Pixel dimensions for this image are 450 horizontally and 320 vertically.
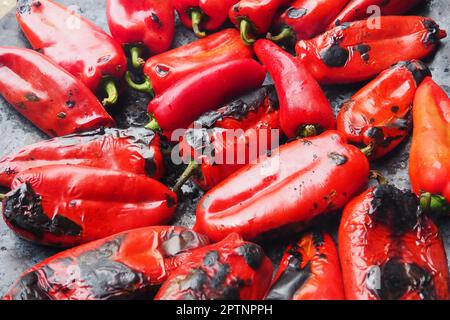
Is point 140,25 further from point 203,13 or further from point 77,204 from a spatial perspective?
point 77,204

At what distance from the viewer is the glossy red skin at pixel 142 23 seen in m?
2.85

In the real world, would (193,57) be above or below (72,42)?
below

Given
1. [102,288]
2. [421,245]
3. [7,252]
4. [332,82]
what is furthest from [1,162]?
[421,245]

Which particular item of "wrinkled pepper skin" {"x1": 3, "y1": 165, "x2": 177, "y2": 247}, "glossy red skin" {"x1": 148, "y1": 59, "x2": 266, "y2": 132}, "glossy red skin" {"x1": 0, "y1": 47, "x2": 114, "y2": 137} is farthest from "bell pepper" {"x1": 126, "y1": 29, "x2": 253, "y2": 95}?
"wrinkled pepper skin" {"x1": 3, "y1": 165, "x2": 177, "y2": 247}

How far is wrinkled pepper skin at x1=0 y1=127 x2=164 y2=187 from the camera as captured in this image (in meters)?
2.41

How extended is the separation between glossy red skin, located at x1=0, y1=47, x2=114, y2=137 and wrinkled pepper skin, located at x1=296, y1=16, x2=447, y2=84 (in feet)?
3.22

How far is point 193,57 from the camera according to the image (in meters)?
2.78

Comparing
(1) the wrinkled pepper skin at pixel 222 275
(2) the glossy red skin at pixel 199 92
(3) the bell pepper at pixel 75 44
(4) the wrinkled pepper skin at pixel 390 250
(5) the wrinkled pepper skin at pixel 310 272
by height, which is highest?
(3) the bell pepper at pixel 75 44

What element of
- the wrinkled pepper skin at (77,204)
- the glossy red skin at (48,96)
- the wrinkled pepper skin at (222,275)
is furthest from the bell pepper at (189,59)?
the wrinkled pepper skin at (222,275)

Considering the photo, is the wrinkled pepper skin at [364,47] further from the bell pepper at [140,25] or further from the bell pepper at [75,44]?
the bell pepper at [75,44]

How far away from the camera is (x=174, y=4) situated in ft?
9.73

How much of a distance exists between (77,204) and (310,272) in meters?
0.92

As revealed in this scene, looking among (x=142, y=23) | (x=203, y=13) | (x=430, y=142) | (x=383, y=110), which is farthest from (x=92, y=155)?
(x=430, y=142)

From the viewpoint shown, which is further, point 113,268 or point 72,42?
Result: point 72,42
